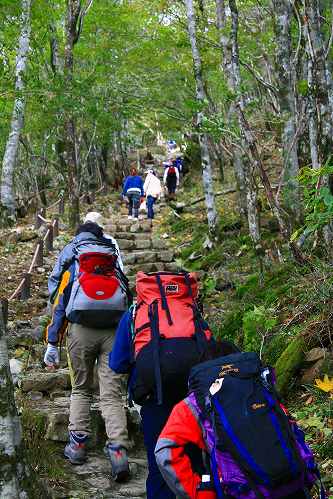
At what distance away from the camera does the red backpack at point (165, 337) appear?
11.2 ft

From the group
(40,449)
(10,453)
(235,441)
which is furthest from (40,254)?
(235,441)

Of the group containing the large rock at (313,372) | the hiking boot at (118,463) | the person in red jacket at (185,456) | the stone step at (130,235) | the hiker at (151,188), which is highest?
the hiker at (151,188)

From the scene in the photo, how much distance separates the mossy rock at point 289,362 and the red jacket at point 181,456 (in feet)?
9.96

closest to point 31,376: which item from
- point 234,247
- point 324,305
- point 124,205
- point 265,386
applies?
point 324,305

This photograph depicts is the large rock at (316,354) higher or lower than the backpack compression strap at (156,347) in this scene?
lower

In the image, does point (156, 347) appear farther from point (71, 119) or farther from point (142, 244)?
point (71, 119)

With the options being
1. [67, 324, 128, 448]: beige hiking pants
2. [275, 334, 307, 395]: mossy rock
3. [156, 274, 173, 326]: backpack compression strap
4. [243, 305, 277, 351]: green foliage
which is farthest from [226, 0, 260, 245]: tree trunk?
[156, 274, 173, 326]: backpack compression strap

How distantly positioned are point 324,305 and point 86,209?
1761 cm

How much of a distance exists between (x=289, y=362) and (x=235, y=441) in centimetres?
328

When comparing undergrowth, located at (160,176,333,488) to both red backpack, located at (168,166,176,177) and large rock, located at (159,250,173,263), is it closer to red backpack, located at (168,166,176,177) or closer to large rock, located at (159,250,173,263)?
large rock, located at (159,250,173,263)

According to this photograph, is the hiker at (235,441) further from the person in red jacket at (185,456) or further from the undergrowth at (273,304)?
the undergrowth at (273,304)

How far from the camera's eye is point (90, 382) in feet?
16.4

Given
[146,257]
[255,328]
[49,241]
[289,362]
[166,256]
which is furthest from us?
[49,241]

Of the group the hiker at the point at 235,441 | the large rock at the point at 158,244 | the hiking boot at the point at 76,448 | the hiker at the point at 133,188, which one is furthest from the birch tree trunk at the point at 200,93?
the hiker at the point at 235,441
